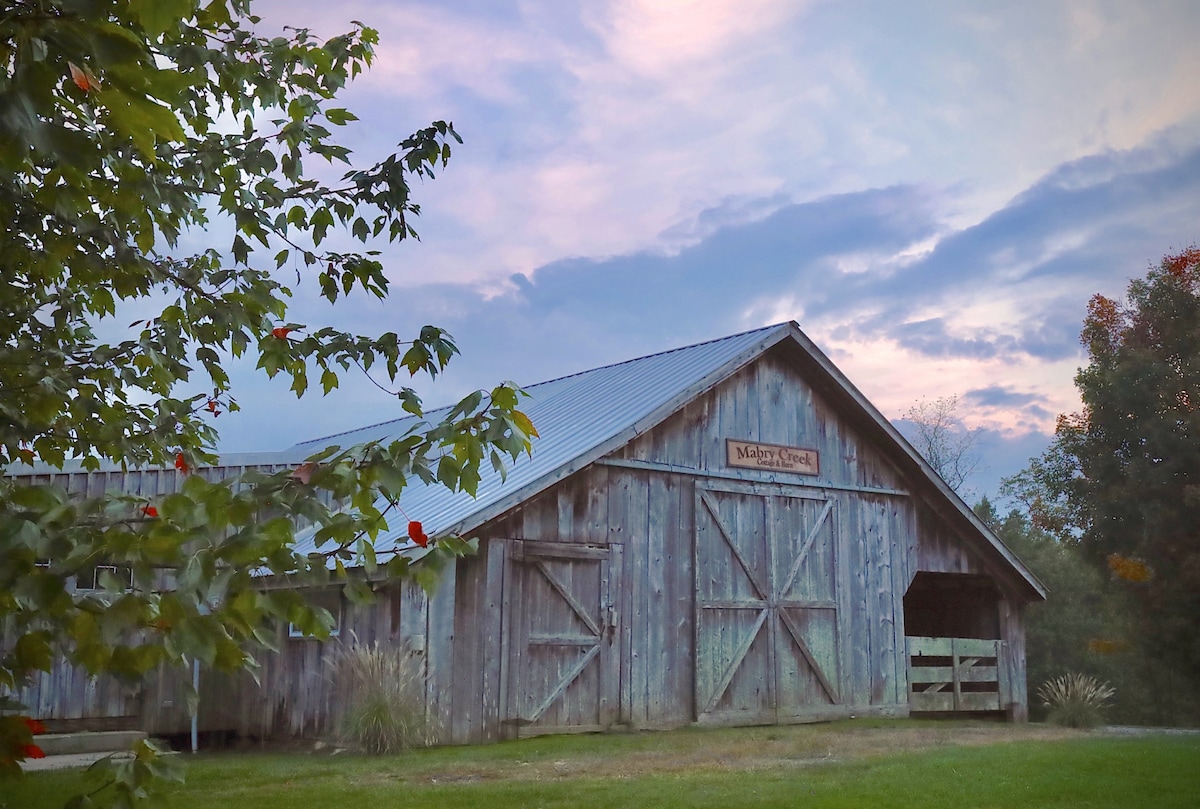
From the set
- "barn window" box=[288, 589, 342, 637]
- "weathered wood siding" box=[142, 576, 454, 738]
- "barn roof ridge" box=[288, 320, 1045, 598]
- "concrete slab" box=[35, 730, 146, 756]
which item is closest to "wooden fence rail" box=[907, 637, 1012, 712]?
"barn roof ridge" box=[288, 320, 1045, 598]

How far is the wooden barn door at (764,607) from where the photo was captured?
14680mm

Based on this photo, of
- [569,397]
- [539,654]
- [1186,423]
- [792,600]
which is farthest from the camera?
[1186,423]

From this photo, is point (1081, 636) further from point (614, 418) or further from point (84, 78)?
point (84, 78)

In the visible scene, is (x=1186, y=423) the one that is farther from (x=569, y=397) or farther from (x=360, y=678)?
(x=360, y=678)

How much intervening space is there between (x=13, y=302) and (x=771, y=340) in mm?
11742

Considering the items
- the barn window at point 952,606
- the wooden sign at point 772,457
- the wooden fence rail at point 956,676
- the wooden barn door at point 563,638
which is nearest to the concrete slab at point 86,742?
the wooden barn door at point 563,638

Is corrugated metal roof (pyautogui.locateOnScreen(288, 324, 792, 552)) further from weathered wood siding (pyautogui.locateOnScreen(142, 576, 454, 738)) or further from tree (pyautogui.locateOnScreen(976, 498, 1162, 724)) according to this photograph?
tree (pyautogui.locateOnScreen(976, 498, 1162, 724))

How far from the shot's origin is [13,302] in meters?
5.28

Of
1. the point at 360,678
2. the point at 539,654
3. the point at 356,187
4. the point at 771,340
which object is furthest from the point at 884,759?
the point at 356,187

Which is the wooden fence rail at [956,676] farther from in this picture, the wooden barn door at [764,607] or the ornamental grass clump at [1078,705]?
the wooden barn door at [764,607]

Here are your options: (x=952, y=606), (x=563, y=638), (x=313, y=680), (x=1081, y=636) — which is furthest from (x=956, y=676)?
(x=1081, y=636)

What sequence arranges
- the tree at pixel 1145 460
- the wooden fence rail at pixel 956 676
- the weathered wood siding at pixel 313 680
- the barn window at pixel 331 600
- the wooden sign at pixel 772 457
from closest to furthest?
the weathered wood siding at pixel 313 680
the barn window at pixel 331 600
the wooden sign at pixel 772 457
the wooden fence rail at pixel 956 676
the tree at pixel 1145 460

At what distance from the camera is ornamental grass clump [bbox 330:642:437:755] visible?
36.4 ft

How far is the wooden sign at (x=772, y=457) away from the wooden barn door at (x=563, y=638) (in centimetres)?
255
